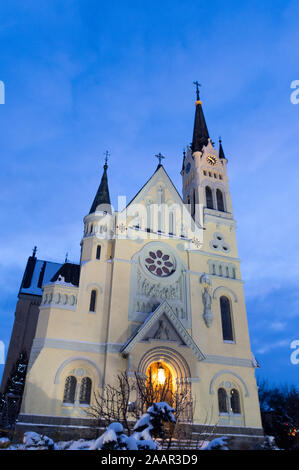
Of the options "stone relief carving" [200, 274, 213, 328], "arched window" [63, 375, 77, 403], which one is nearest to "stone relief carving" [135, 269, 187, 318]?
"stone relief carving" [200, 274, 213, 328]

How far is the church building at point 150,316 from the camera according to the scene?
74.4ft

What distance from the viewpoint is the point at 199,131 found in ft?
140

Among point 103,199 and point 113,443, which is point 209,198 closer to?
point 103,199

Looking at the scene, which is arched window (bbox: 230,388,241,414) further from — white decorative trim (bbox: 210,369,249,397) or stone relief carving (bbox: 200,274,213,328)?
stone relief carving (bbox: 200,274,213,328)

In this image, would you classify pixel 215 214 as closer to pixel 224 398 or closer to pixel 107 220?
pixel 107 220

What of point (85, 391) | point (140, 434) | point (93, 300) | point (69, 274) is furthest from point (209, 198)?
point (140, 434)

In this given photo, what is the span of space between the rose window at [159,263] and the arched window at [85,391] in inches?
375

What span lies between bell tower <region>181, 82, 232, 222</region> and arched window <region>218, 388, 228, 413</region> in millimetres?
15088

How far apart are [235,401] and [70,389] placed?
1222 centimetres

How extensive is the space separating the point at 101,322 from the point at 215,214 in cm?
1569

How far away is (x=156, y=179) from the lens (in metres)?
33.2

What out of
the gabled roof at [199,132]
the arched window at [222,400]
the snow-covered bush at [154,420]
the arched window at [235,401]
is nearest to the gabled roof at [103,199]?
the gabled roof at [199,132]

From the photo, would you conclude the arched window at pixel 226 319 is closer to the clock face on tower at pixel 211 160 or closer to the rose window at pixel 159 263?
the rose window at pixel 159 263
